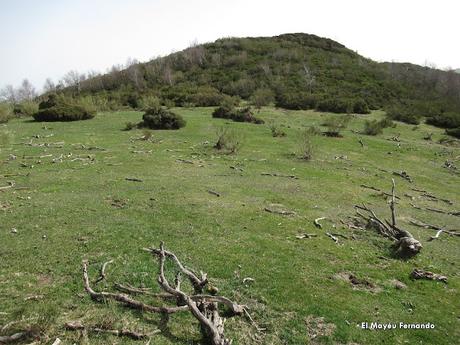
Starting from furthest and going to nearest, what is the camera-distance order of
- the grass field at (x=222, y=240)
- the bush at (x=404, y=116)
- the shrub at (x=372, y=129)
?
the bush at (x=404, y=116)
the shrub at (x=372, y=129)
the grass field at (x=222, y=240)

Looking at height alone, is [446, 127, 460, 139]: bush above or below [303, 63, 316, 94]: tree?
below

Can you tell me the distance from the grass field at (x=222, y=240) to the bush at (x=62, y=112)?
1075 centimetres

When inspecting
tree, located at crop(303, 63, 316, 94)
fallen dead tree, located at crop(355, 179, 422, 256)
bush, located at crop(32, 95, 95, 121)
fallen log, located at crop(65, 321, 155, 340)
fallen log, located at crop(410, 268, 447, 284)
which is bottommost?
fallen log, located at crop(410, 268, 447, 284)

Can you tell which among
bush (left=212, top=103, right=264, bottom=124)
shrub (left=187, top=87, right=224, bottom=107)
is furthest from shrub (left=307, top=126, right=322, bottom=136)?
shrub (left=187, top=87, right=224, bottom=107)

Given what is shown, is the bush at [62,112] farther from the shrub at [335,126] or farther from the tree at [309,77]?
the tree at [309,77]

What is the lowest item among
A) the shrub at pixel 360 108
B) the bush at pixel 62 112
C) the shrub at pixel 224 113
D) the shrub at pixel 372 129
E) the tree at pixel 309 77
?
the shrub at pixel 372 129

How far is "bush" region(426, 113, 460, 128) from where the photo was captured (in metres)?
50.5

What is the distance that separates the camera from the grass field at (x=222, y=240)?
855cm

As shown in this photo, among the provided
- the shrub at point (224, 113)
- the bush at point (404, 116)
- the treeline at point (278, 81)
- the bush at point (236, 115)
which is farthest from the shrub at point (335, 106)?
the shrub at point (224, 113)

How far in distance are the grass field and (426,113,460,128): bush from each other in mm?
26261

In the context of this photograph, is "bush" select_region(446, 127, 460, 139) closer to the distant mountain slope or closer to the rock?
the distant mountain slope

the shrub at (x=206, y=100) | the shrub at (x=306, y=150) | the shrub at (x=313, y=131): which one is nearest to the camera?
the shrub at (x=306, y=150)

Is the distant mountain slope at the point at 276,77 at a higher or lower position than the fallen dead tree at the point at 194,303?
higher

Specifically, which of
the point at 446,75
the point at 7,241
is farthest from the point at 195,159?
the point at 446,75
